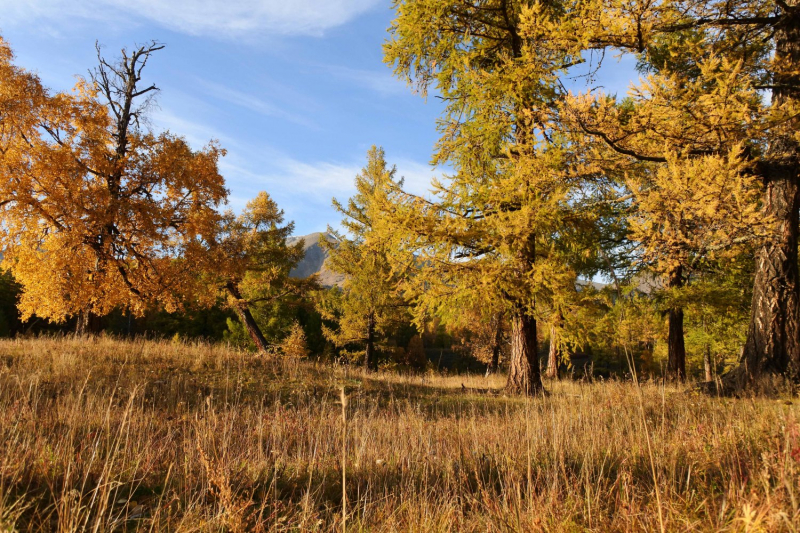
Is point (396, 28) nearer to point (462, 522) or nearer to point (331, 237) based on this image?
point (462, 522)

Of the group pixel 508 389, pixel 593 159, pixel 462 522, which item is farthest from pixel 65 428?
pixel 593 159

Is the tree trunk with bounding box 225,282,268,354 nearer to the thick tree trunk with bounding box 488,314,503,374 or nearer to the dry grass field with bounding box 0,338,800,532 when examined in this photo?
the dry grass field with bounding box 0,338,800,532

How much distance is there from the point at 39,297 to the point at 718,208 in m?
15.5

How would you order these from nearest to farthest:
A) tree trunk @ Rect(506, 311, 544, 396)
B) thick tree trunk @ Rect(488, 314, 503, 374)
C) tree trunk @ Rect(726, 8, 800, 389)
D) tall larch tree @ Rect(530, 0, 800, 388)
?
1. tall larch tree @ Rect(530, 0, 800, 388)
2. tree trunk @ Rect(726, 8, 800, 389)
3. tree trunk @ Rect(506, 311, 544, 396)
4. thick tree trunk @ Rect(488, 314, 503, 374)

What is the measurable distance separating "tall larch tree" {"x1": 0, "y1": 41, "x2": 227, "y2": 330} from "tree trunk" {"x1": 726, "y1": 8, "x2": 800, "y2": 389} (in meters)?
13.7

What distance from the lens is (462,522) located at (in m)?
2.34

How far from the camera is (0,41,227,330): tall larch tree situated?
1062 cm

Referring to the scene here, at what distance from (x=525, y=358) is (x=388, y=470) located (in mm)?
6667

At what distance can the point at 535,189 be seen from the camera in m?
8.24

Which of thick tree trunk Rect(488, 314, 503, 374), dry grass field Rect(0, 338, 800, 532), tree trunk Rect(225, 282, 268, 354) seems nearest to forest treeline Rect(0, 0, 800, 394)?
dry grass field Rect(0, 338, 800, 532)

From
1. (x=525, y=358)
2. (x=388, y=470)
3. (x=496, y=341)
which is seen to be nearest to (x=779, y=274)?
(x=525, y=358)

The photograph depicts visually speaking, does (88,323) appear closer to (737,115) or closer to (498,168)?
(498,168)

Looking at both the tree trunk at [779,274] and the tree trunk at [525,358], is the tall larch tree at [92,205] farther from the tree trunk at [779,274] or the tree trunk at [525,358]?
the tree trunk at [779,274]

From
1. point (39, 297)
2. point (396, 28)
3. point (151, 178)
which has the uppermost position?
point (396, 28)
